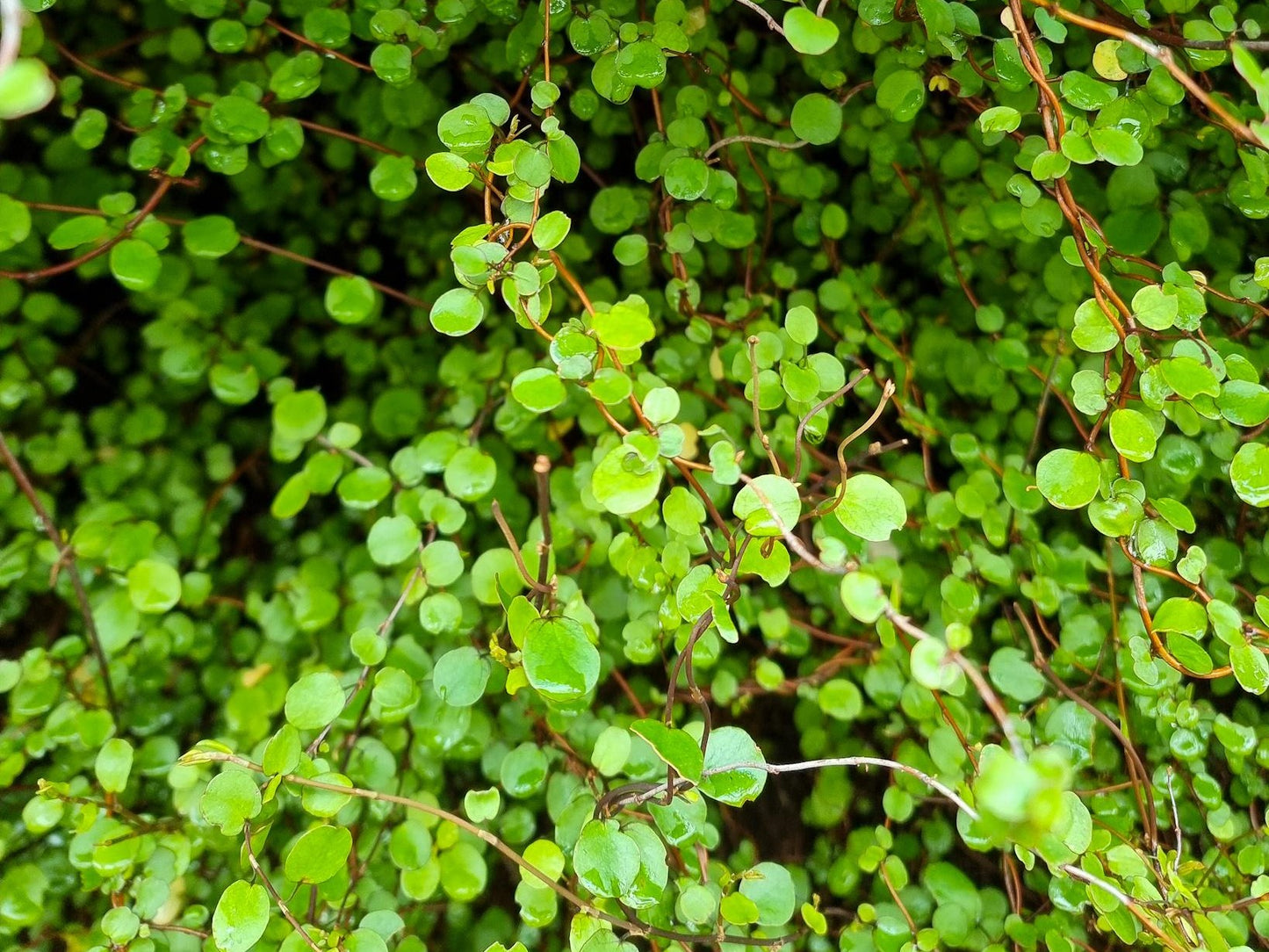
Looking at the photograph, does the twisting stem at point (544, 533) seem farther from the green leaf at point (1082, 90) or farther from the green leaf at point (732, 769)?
the green leaf at point (1082, 90)

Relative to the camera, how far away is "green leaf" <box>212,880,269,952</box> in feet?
1.78

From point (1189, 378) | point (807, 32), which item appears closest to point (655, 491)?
point (807, 32)

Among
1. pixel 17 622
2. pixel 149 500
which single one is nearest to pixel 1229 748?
pixel 149 500

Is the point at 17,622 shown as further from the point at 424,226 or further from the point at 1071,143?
the point at 1071,143

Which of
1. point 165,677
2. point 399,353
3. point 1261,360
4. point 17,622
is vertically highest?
point 1261,360

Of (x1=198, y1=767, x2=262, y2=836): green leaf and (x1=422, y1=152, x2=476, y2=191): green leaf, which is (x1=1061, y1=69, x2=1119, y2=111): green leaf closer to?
(x1=422, y1=152, x2=476, y2=191): green leaf

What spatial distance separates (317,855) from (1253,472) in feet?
2.60

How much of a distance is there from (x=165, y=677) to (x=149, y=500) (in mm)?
244

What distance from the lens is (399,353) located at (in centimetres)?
106

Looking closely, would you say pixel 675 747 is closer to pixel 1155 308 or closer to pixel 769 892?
pixel 769 892

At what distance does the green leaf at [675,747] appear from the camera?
513 mm

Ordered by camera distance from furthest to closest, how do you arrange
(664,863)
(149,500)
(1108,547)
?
(149,500) → (1108,547) → (664,863)

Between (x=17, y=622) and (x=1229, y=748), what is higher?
(x=1229, y=748)

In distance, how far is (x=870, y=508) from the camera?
52 centimetres
